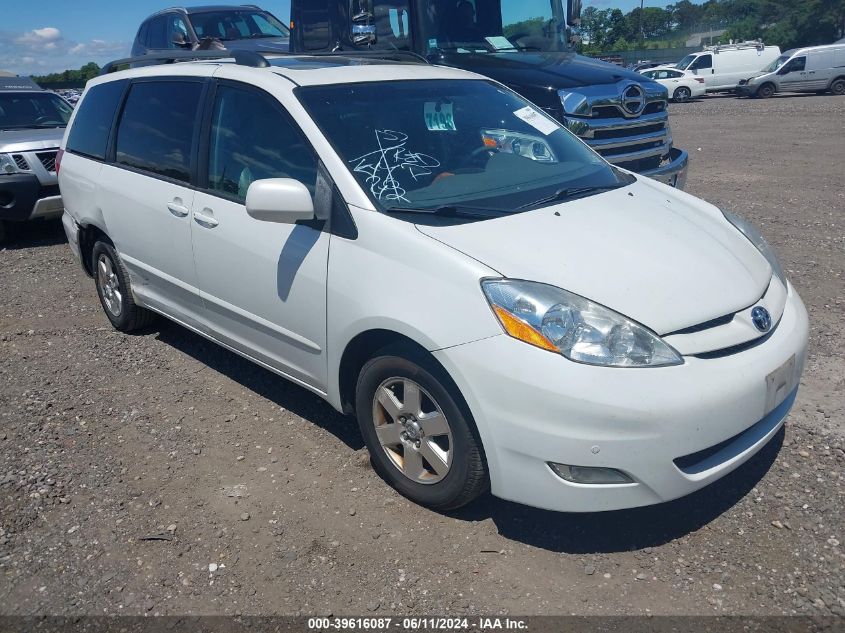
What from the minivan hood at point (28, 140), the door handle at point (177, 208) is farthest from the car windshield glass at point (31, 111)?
the door handle at point (177, 208)

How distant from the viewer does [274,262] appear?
3541 millimetres

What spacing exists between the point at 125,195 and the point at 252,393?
59.2 inches

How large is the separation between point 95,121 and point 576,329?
4117 mm

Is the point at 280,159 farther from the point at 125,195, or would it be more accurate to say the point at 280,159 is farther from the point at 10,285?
the point at 10,285

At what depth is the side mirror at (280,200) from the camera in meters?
3.21

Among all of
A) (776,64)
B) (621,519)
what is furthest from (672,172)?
(776,64)

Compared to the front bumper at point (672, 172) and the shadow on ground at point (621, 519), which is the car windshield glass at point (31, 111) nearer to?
the front bumper at point (672, 172)

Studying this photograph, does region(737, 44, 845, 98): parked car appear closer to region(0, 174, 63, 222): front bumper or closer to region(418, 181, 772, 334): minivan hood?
region(0, 174, 63, 222): front bumper

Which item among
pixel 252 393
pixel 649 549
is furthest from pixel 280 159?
pixel 649 549

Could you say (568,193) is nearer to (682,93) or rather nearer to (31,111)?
(31,111)

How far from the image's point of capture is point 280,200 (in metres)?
3.21

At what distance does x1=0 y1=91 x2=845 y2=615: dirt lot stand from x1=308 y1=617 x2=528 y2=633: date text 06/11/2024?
5 cm

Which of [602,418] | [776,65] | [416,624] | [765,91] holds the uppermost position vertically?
[776,65]

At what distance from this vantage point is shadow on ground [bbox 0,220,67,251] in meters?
8.62
